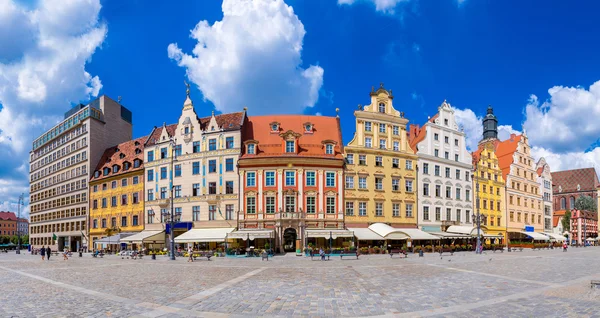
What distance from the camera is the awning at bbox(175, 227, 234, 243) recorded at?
156ft

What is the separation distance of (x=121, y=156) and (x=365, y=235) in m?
39.4

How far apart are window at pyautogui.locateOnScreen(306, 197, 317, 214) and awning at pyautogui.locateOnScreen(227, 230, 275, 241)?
5328mm

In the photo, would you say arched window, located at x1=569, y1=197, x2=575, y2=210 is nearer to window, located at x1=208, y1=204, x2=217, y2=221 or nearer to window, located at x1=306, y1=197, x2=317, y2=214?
window, located at x1=306, y1=197, x2=317, y2=214

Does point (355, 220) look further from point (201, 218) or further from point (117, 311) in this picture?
point (117, 311)

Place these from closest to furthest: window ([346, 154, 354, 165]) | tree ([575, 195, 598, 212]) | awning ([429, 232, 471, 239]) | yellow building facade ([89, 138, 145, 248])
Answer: window ([346, 154, 354, 165]), awning ([429, 232, 471, 239]), yellow building facade ([89, 138, 145, 248]), tree ([575, 195, 598, 212])

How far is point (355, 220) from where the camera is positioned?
5250cm

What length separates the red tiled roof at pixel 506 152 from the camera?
7300cm

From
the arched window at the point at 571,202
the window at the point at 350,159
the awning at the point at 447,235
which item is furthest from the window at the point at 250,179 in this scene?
the arched window at the point at 571,202

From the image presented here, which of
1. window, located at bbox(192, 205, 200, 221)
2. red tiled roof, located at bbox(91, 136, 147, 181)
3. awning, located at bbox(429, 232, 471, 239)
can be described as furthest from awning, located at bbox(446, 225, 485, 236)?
red tiled roof, located at bbox(91, 136, 147, 181)

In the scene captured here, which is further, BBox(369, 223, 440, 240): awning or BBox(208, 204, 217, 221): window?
BBox(208, 204, 217, 221): window

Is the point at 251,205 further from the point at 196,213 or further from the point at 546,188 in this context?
the point at 546,188

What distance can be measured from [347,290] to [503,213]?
60.5 meters

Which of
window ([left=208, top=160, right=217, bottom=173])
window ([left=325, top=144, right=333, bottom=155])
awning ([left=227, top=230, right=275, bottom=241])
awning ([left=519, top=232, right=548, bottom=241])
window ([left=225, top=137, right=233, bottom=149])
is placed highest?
window ([left=225, top=137, right=233, bottom=149])

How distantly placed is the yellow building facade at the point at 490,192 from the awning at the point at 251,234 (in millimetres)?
34357
